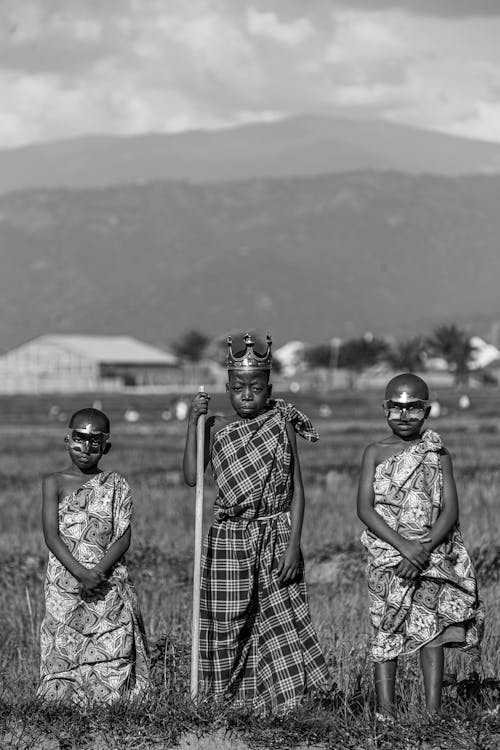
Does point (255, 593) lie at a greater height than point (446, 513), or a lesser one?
lesser

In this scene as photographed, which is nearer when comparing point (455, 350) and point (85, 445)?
point (85, 445)

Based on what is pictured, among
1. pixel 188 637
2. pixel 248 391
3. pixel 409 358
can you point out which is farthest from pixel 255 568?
pixel 409 358

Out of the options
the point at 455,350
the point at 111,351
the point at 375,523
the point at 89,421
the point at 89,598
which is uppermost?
the point at 111,351

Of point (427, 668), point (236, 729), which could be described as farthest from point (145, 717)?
point (427, 668)

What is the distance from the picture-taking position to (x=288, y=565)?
7000mm

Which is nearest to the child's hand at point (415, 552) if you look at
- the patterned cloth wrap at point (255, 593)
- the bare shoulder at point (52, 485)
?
the patterned cloth wrap at point (255, 593)

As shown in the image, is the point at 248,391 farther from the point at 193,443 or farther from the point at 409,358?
the point at 409,358

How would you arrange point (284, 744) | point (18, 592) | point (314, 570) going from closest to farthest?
point (284, 744) → point (18, 592) → point (314, 570)

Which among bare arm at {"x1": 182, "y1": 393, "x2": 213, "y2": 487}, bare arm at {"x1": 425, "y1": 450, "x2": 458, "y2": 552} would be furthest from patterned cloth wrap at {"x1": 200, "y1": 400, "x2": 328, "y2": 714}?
bare arm at {"x1": 425, "y1": 450, "x2": 458, "y2": 552}

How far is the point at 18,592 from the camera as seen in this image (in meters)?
11.5

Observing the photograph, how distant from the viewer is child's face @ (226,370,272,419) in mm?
7234

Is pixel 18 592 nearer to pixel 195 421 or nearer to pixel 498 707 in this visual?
pixel 195 421

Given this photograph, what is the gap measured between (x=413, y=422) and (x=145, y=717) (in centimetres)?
201

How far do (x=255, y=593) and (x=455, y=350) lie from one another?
150 m
